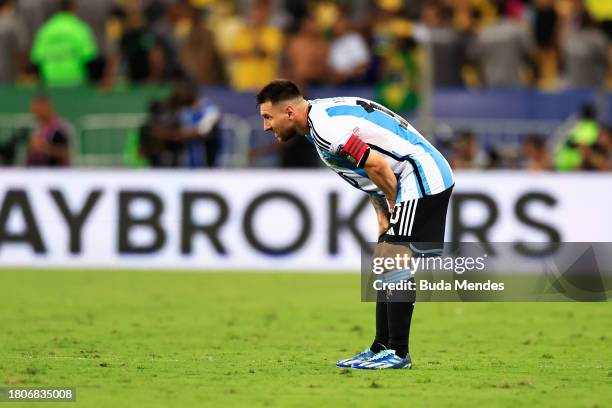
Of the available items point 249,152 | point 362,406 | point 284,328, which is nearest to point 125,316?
point 284,328

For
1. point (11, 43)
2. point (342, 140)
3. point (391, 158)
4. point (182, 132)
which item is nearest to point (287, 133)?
point (342, 140)

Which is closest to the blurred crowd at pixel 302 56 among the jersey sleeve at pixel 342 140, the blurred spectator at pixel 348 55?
the blurred spectator at pixel 348 55

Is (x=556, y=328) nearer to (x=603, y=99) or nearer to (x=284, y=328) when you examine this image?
(x=284, y=328)

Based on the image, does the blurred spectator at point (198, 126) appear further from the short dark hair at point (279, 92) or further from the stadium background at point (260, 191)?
the short dark hair at point (279, 92)

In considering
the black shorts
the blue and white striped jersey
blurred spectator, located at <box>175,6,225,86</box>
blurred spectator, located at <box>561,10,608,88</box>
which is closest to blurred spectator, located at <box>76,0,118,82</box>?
blurred spectator, located at <box>175,6,225,86</box>

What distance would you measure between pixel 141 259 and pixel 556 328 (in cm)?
735

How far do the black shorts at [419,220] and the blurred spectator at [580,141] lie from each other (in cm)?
1085

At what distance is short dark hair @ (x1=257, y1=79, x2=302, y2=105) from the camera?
1028 cm

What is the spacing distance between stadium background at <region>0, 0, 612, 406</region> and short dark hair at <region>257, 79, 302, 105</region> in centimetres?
205

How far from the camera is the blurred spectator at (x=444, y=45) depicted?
22.2 metres

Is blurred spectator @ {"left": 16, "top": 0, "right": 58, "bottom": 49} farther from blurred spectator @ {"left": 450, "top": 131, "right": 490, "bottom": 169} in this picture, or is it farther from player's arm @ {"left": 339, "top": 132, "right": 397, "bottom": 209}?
player's arm @ {"left": 339, "top": 132, "right": 397, "bottom": 209}

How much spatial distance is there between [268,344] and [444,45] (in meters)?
10.9

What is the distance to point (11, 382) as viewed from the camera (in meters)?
9.57

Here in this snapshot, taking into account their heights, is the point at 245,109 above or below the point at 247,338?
above
